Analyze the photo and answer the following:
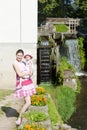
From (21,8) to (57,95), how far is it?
14.7 ft

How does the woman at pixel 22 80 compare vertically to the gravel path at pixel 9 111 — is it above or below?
above

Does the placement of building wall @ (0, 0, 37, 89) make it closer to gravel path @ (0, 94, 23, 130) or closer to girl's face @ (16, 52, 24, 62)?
gravel path @ (0, 94, 23, 130)

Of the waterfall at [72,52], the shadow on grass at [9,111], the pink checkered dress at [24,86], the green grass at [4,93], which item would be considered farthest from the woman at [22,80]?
the waterfall at [72,52]

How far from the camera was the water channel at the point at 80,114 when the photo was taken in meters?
13.9

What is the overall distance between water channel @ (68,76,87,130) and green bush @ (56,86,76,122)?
0.68 feet

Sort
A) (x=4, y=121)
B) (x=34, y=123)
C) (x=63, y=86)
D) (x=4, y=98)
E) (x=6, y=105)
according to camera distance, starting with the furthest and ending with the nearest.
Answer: (x=63, y=86) < (x=4, y=98) < (x=6, y=105) < (x=4, y=121) < (x=34, y=123)

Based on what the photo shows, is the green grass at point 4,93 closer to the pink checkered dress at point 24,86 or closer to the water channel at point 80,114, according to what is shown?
the water channel at point 80,114

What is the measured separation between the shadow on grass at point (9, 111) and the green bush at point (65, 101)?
3.80 meters

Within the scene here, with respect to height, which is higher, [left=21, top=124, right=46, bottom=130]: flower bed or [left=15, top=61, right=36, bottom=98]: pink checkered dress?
[left=15, top=61, right=36, bottom=98]: pink checkered dress

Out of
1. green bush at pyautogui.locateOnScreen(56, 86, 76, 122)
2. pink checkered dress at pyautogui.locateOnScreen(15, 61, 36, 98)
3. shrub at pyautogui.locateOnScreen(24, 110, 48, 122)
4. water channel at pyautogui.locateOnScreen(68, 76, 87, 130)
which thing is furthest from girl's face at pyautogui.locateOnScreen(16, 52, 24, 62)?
green bush at pyautogui.locateOnScreen(56, 86, 76, 122)

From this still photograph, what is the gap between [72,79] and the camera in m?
19.2

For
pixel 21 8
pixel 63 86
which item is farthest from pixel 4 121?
pixel 63 86

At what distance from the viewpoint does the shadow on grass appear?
1035cm

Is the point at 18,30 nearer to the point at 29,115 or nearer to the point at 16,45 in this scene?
the point at 16,45
